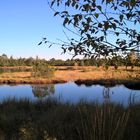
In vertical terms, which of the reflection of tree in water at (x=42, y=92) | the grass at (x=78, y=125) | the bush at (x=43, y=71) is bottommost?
the reflection of tree in water at (x=42, y=92)

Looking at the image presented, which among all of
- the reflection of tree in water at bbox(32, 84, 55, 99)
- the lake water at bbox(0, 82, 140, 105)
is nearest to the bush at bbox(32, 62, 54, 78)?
the reflection of tree in water at bbox(32, 84, 55, 99)

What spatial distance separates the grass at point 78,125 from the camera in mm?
5109

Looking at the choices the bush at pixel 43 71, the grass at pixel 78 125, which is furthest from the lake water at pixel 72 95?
the bush at pixel 43 71

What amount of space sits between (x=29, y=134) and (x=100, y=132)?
6.78ft

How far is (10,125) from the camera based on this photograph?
8.40m

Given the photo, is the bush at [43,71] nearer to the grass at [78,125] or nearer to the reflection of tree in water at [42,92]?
the reflection of tree in water at [42,92]

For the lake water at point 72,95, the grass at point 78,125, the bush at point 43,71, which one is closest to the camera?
the grass at point 78,125

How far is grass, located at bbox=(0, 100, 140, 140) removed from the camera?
5.11 metres

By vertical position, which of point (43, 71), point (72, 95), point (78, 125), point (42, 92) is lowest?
point (72, 95)

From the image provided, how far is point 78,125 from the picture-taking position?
7.38 meters

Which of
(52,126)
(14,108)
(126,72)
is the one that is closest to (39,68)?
(14,108)

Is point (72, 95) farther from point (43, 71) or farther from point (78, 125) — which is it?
point (43, 71)

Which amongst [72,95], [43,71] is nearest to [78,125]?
[72,95]

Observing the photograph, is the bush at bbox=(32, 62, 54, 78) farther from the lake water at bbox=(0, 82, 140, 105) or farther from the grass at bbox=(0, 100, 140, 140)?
the grass at bbox=(0, 100, 140, 140)
